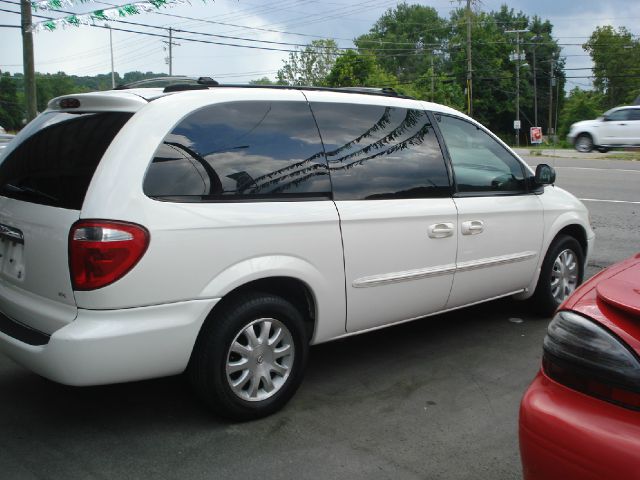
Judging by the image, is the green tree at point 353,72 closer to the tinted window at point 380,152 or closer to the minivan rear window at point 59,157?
the tinted window at point 380,152

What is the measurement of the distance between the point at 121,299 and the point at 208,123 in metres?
1.02

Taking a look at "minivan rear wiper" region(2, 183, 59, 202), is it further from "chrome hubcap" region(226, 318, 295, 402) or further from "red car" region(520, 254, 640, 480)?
"red car" region(520, 254, 640, 480)

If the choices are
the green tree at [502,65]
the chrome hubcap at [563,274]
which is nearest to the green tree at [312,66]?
the green tree at [502,65]

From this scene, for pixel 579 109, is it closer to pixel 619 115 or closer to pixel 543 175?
pixel 619 115

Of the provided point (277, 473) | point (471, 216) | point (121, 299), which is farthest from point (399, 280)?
point (121, 299)

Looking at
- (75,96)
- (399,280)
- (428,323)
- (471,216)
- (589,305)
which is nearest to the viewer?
(589,305)

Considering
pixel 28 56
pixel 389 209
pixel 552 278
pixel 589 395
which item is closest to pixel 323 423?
pixel 389 209

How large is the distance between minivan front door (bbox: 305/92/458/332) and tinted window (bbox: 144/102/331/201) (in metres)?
0.16

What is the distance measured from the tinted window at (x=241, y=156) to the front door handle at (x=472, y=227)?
1.15 m

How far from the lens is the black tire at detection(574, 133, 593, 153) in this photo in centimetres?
2861

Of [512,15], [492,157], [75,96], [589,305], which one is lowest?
[589,305]

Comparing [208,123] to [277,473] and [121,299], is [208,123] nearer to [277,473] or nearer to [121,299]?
[121,299]

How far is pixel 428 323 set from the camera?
532cm

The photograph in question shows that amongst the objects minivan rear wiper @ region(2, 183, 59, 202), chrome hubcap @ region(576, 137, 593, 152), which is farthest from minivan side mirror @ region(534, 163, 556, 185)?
chrome hubcap @ region(576, 137, 593, 152)
